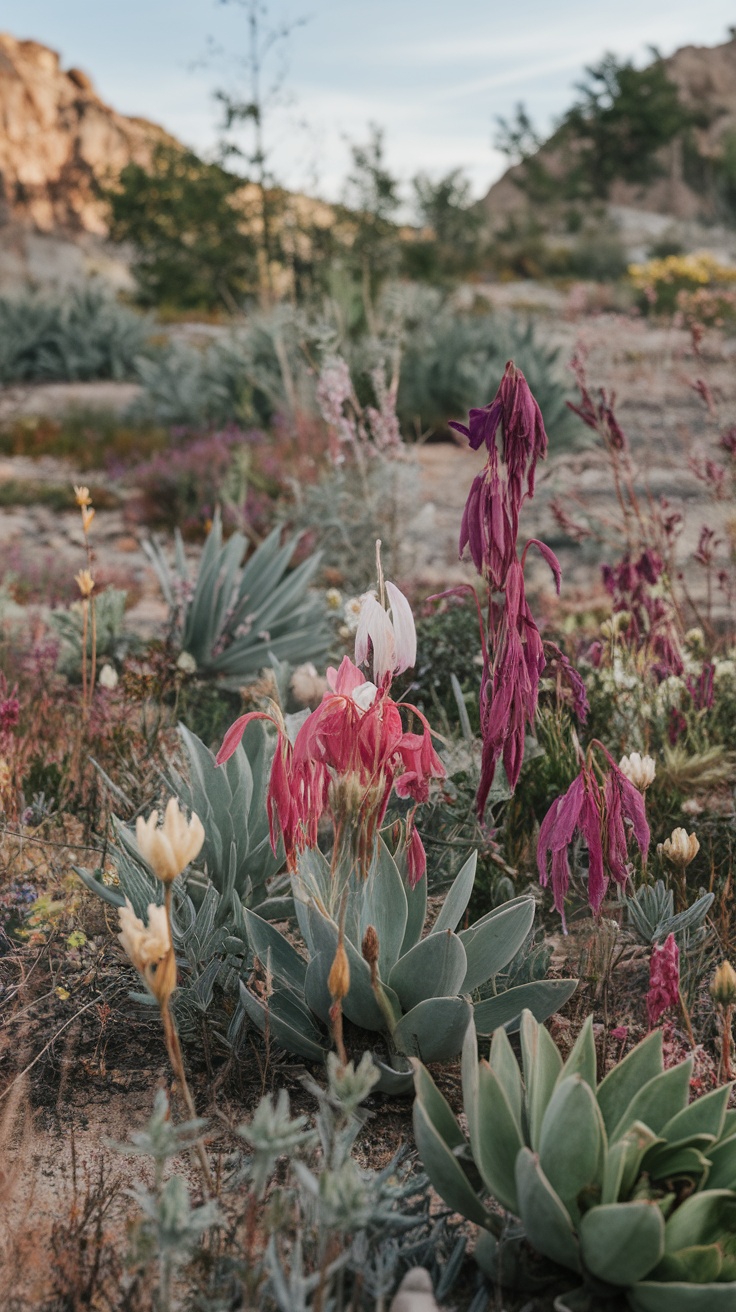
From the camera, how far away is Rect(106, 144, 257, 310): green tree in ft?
49.2

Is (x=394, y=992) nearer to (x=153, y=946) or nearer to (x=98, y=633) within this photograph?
(x=153, y=946)

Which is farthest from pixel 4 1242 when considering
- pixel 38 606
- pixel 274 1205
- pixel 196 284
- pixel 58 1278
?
pixel 196 284

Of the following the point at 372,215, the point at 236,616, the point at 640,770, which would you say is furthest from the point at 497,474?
the point at 372,215

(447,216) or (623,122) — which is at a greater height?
(623,122)

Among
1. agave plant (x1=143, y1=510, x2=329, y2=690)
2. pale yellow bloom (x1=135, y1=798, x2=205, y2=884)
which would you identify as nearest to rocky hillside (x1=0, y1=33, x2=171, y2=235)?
agave plant (x1=143, y1=510, x2=329, y2=690)

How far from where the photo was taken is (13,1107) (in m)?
1.85

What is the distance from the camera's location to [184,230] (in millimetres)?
20625

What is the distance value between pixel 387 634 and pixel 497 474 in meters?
0.43

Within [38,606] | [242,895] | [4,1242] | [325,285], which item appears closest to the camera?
[4,1242]

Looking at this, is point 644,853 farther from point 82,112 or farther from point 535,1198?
point 82,112

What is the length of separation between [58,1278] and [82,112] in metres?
51.1

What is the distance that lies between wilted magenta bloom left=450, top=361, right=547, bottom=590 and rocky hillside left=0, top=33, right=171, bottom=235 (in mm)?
37594

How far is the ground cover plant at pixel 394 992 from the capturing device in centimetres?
139

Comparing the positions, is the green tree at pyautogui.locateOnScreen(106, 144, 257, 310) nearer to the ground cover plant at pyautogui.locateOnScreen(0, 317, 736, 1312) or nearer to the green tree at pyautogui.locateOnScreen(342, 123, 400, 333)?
the green tree at pyautogui.locateOnScreen(342, 123, 400, 333)
